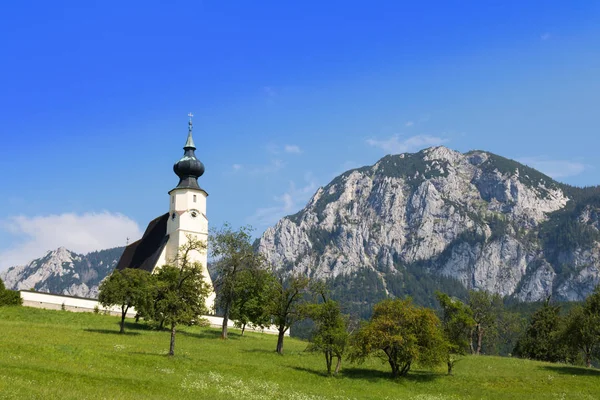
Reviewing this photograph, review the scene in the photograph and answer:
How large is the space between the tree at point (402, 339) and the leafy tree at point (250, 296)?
21678 millimetres

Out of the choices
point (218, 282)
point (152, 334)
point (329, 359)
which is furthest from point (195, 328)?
point (329, 359)

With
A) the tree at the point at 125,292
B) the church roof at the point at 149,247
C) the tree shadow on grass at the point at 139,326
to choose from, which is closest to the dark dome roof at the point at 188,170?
the church roof at the point at 149,247

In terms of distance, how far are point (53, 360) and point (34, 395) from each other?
1389 centimetres

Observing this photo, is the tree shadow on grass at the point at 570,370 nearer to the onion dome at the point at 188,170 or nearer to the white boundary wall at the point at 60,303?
the white boundary wall at the point at 60,303

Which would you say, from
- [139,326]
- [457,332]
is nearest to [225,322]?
[139,326]

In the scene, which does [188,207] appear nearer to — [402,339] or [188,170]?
[188,170]

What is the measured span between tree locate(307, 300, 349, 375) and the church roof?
5626 cm

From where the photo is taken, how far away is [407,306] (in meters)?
57.9

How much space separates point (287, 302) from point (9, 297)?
4308cm

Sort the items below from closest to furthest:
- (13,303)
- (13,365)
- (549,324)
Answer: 1. (13,365)
2. (13,303)
3. (549,324)

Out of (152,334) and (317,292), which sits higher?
(317,292)

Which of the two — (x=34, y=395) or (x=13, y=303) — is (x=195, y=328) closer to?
(x=13, y=303)

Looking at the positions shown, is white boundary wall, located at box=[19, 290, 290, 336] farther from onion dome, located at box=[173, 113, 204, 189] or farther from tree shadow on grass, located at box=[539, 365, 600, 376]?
tree shadow on grass, located at box=[539, 365, 600, 376]

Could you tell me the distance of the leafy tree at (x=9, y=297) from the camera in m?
83.2
